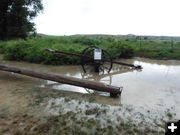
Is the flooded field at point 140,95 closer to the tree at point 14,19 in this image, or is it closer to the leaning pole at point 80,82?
the leaning pole at point 80,82

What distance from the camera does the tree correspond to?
16.0 meters

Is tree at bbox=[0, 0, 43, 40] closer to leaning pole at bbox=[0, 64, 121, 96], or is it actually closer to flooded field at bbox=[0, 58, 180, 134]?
flooded field at bbox=[0, 58, 180, 134]

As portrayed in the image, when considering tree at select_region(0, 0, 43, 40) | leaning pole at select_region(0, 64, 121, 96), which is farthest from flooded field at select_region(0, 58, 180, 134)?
tree at select_region(0, 0, 43, 40)

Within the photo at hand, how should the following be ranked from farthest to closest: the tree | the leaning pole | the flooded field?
the tree, the leaning pole, the flooded field

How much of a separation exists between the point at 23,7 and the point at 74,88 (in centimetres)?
1528

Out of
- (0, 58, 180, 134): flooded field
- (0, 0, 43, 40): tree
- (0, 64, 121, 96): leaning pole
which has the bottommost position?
(0, 58, 180, 134): flooded field

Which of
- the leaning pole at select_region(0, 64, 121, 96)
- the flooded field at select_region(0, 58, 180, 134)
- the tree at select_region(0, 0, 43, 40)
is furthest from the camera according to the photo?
the tree at select_region(0, 0, 43, 40)

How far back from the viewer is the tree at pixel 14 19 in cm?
1603

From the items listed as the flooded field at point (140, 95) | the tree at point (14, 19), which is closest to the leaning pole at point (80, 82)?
the flooded field at point (140, 95)

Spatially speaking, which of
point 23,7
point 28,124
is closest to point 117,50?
point 28,124

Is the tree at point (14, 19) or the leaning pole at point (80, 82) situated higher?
the tree at point (14, 19)

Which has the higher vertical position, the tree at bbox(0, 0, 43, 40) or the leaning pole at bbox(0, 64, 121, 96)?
the tree at bbox(0, 0, 43, 40)

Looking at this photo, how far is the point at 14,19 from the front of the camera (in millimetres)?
16312

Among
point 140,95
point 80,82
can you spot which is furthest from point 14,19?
point 140,95
